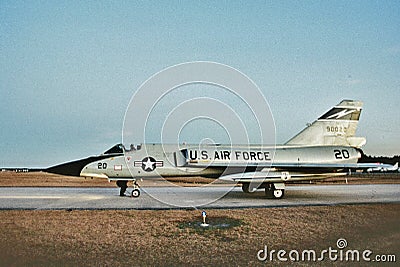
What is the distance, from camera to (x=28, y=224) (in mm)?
11477

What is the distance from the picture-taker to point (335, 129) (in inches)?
942

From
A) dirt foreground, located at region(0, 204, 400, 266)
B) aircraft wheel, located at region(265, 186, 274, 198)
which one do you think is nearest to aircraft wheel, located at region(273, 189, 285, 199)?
aircraft wheel, located at region(265, 186, 274, 198)

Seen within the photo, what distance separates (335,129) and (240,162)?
6922 millimetres

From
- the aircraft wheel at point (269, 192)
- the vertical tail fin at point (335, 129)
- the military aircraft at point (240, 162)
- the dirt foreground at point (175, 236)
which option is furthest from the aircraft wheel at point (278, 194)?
the dirt foreground at point (175, 236)

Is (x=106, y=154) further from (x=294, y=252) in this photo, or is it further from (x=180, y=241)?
(x=294, y=252)

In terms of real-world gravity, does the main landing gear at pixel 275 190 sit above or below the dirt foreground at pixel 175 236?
above

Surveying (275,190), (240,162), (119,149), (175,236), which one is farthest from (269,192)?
(175,236)

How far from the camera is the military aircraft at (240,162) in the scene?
65.5ft

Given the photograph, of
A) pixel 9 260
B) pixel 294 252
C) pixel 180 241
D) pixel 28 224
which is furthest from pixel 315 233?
pixel 28 224

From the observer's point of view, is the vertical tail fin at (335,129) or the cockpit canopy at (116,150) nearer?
the cockpit canopy at (116,150)

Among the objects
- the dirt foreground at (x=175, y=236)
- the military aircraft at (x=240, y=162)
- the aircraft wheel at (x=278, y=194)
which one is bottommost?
the dirt foreground at (x=175, y=236)

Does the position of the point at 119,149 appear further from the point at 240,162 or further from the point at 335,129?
the point at 335,129

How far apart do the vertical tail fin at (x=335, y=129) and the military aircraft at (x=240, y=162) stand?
0.06 m

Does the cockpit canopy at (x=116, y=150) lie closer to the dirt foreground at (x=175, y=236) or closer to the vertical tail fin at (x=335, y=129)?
the dirt foreground at (x=175, y=236)
